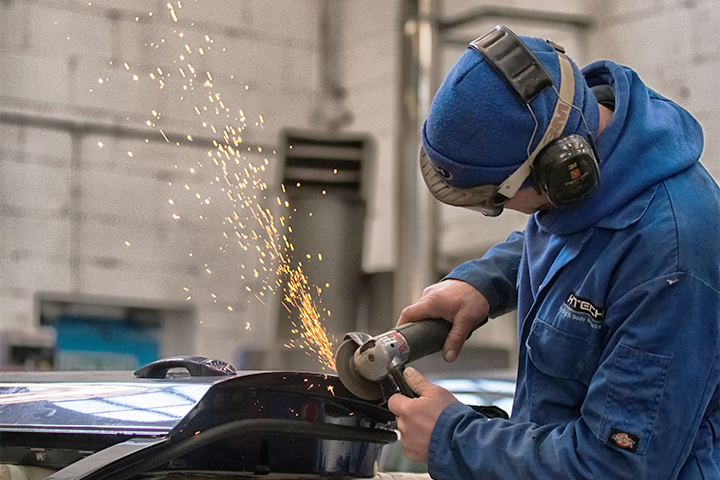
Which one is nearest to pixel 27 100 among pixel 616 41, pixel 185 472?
pixel 616 41

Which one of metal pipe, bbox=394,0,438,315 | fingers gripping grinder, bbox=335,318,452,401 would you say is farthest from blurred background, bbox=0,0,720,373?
fingers gripping grinder, bbox=335,318,452,401

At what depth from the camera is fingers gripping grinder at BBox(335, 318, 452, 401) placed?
124 centimetres

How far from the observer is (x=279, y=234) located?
5.54 m

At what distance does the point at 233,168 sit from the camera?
6320 millimetres

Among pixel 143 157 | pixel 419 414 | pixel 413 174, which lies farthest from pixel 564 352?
pixel 143 157

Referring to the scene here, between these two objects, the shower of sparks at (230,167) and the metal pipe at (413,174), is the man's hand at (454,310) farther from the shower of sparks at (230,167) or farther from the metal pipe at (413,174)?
the shower of sparks at (230,167)

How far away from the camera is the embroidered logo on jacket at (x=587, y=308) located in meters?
1.14

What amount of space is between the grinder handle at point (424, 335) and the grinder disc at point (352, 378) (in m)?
0.07

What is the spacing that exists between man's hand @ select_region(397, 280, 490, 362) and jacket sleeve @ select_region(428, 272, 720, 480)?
34 centimetres

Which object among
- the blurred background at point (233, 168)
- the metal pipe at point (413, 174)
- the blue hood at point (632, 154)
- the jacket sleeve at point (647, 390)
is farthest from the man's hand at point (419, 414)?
the metal pipe at point (413, 174)

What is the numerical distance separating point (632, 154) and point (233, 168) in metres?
5.30

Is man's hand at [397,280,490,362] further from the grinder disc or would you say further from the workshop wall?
the workshop wall

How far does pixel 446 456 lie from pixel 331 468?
0.18 metres

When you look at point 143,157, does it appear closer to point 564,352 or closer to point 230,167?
point 230,167
